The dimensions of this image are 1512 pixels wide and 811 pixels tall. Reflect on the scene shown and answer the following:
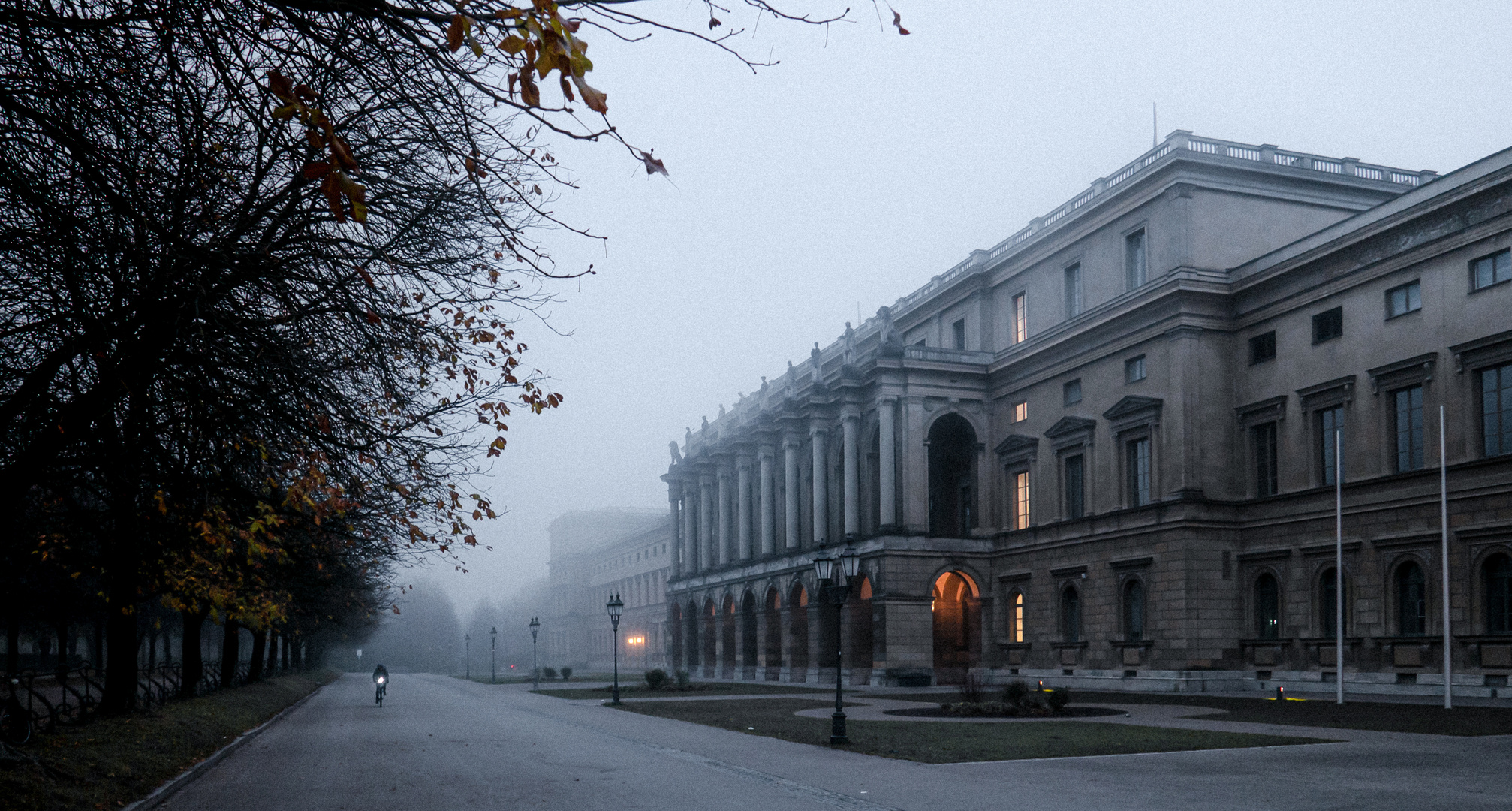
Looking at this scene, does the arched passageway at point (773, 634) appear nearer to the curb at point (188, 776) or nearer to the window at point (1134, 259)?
the window at point (1134, 259)

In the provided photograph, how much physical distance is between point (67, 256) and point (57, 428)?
2.56 m

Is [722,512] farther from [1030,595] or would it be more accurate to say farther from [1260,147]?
[1260,147]

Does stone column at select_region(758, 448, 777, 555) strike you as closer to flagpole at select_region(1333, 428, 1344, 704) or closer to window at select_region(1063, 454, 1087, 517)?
window at select_region(1063, 454, 1087, 517)

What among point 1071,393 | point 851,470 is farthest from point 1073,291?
point 851,470

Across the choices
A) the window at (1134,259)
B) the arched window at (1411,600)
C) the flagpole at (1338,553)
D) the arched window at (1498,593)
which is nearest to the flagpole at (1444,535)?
the arched window at (1411,600)

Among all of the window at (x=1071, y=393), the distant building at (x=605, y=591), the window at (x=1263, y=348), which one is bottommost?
the distant building at (x=605, y=591)

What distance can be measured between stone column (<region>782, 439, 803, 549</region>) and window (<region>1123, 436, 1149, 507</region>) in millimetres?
25280

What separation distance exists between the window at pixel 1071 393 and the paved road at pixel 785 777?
32.2 metres

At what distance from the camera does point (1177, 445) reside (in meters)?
47.8

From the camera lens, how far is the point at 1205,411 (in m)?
47.7

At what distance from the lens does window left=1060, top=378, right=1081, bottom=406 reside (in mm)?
55312

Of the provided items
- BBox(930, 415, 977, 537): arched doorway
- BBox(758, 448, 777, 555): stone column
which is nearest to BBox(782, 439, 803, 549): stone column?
BBox(758, 448, 777, 555): stone column

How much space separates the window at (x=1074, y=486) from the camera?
180 ft

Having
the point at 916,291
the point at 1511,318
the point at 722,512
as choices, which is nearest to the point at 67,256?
the point at 1511,318
